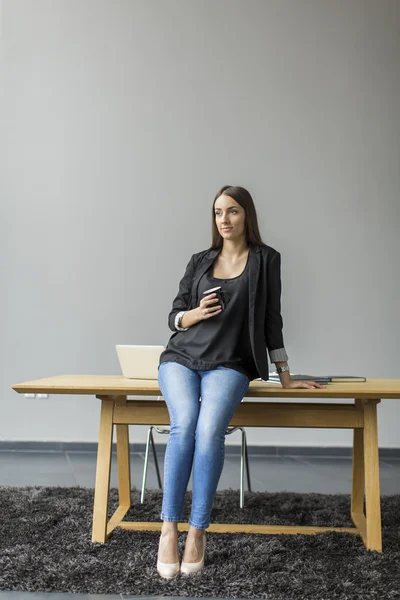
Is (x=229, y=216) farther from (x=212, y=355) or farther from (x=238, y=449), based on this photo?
(x=238, y=449)

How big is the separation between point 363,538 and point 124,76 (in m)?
3.68

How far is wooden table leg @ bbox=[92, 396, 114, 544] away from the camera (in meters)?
2.64

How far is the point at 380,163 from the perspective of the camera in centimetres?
522

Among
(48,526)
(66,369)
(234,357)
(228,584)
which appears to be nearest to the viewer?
(228,584)

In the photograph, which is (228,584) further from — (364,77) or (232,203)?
(364,77)

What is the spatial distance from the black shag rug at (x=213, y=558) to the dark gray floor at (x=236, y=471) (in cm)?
69

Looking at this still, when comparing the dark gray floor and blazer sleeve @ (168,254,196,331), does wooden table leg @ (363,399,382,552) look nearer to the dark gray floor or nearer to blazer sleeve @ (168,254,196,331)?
blazer sleeve @ (168,254,196,331)

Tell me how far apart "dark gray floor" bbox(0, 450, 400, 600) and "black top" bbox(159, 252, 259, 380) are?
149 centimetres

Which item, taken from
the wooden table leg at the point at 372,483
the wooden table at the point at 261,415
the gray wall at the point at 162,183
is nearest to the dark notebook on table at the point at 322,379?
the wooden table at the point at 261,415

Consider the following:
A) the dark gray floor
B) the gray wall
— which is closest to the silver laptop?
the dark gray floor

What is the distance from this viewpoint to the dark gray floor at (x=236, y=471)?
3.98 meters

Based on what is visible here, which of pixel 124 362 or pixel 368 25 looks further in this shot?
pixel 368 25

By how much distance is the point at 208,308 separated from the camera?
104 inches

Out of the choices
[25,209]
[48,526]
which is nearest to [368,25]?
[25,209]
